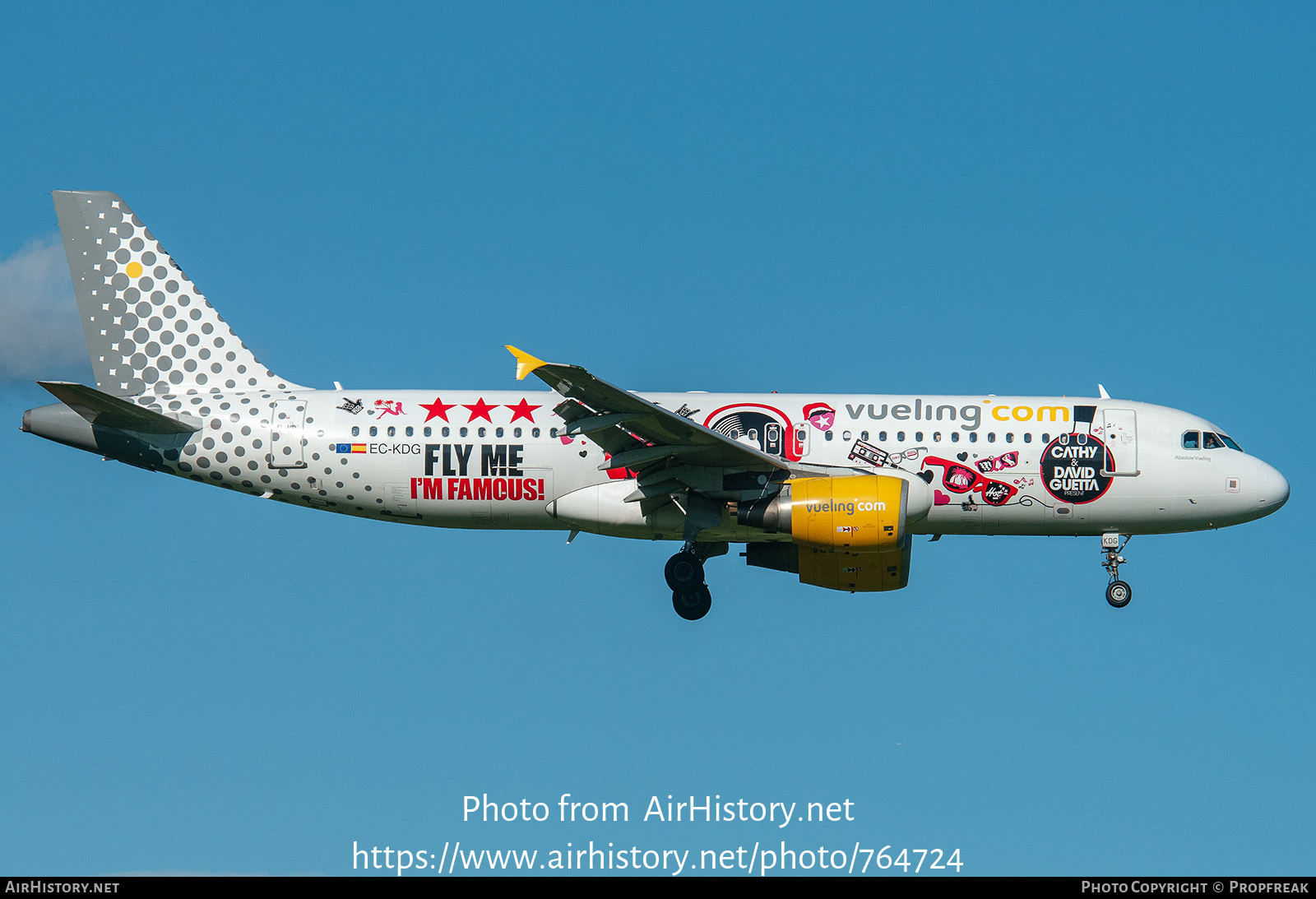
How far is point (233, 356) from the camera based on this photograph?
29.5 metres

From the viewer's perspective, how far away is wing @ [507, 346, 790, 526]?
79.9 ft

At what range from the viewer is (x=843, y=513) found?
25906 mm

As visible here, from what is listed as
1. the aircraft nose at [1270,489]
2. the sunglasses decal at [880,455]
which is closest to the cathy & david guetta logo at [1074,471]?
the sunglasses decal at [880,455]

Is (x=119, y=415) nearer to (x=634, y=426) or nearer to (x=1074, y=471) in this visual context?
(x=634, y=426)

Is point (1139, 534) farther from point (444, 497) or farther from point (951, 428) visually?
point (444, 497)

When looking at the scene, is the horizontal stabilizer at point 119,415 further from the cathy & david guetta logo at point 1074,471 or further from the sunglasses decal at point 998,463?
the cathy & david guetta logo at point 1074,471

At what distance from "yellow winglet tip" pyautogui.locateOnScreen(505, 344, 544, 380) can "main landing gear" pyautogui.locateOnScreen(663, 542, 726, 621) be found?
21.5ft

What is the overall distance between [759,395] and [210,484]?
1096 cm

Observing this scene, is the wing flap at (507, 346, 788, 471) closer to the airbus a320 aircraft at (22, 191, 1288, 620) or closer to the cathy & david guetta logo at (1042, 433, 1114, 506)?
the airbus a320 aircraft at (22, 191, 1288, 620)

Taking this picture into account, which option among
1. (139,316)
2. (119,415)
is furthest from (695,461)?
(139,316)

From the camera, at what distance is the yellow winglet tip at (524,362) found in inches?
902

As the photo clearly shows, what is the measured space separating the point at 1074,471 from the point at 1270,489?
4074 millimetres

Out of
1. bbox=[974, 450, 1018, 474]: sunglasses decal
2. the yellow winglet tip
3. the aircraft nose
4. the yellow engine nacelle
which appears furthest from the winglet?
the aircraft nose

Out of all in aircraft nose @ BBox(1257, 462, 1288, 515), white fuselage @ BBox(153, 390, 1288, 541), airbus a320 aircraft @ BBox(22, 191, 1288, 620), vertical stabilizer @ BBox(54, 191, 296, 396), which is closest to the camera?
airbus a320 aircraft @ BBox(22, 191, 1288, 620)
